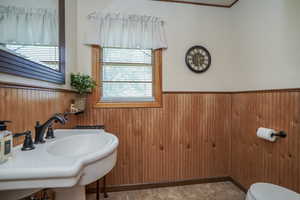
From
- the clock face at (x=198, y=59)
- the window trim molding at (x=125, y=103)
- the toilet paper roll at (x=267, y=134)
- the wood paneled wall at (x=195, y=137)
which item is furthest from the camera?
the clock face at (x=198, y=59)

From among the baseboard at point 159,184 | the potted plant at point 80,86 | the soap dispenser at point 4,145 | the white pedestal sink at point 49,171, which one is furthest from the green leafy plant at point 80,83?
the baseboard at point 159,184

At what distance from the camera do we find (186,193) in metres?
1.90

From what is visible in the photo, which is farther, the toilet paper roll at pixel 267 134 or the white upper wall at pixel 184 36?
the white upper wall at pixel 184 36

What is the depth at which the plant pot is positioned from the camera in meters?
1.71

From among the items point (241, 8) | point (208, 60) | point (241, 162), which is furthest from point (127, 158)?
point (241, 8)

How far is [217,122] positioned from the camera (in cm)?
217

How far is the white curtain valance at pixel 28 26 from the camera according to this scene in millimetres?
804

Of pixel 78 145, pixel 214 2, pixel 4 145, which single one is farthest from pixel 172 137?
pixel 214 2

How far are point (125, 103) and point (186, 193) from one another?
4.32ft

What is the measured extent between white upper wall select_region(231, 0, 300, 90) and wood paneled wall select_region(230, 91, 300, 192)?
5.9 inches

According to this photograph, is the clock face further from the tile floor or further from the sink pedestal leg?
the sink pedestal leg

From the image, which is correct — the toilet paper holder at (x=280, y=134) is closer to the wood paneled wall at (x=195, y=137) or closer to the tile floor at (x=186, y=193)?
the wood paneled wall at (x=195, y=137)

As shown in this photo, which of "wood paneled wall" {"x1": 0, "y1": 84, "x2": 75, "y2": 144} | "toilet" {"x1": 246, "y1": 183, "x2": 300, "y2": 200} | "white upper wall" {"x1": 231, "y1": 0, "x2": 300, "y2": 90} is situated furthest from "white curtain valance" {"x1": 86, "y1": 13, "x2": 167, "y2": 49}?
"toilet" {"x1": 246, "y1": 183, "x2": 300, "y2": 200}

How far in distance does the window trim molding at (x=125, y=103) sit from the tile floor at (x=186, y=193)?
1.05m
